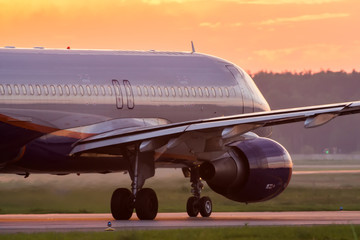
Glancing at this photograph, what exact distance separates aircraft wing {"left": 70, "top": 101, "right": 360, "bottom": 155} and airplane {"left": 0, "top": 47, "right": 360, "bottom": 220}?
0.03 metres

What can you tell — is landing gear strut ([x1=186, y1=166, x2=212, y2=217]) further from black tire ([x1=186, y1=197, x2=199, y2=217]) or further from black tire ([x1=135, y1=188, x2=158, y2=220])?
black tire ([x1=135, y1=188, x2=158, y2=220])

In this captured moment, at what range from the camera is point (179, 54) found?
38.8m

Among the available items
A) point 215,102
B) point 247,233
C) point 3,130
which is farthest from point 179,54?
point 247,233

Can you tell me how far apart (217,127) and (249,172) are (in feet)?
10.3

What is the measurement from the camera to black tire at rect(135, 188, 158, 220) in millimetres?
33906

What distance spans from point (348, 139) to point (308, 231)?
11721 cm

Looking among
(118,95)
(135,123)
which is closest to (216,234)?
(135,123)

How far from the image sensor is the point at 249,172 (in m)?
34.7

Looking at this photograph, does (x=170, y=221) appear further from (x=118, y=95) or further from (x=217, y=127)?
(x=118, y=95)

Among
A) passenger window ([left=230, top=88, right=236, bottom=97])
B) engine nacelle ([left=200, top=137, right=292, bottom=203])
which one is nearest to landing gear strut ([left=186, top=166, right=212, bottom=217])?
engine nacelle ([left=200, top=137, right=292, bottom=203])

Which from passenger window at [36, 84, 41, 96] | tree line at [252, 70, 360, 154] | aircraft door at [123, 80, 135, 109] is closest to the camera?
passenger window at [36, 84, 41, 96]

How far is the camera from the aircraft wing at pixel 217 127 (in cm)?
3047

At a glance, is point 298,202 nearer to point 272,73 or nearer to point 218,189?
point 218,189

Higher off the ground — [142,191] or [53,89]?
[53,89]
